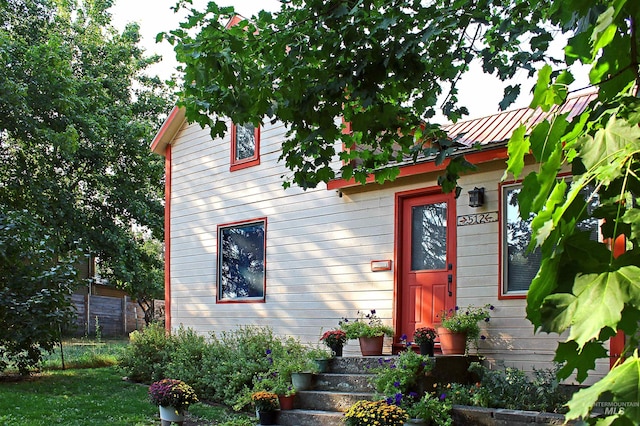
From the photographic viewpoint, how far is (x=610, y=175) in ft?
4.10

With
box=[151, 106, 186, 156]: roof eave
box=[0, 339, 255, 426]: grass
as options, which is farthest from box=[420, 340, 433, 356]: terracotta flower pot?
box=[151, 106, 186, 156]: roof eave

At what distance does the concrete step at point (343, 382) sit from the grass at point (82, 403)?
3.59ft

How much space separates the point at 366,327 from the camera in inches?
369

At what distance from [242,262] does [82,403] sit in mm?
3780

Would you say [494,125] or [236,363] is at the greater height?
[494,125]

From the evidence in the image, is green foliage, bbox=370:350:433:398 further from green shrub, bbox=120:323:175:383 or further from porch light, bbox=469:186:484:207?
green shrub, bbox=120:323:175:383

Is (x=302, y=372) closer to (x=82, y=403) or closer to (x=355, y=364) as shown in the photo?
(x=355, y=364)

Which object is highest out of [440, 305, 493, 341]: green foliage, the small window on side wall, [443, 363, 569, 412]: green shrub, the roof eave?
the roof eave

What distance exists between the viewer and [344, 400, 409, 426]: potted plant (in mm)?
6629

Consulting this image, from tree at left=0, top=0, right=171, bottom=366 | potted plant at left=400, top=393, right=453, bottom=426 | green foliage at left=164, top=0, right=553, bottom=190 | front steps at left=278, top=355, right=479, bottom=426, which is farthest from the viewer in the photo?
tree at left=0, top=0, right=171, bottom=366

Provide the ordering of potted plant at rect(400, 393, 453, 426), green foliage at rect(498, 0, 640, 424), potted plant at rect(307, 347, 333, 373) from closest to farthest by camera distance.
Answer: green foliage at rect(498, 0, 640, 424) < potted plant at rect(400, 393, 453, 426) < potted plant at rect(307, 347, 333, 373)

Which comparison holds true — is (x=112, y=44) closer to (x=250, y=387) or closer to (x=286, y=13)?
(x=250, y=387)

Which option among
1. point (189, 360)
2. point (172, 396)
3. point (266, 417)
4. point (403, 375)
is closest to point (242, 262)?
point (189, 360)

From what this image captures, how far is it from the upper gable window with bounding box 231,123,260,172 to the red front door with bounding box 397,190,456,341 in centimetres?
350
